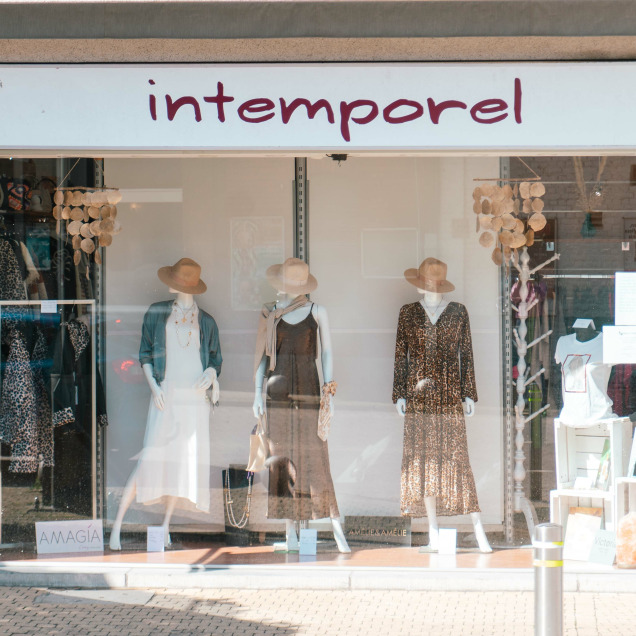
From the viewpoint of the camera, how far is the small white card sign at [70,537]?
601 cm

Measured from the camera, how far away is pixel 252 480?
245 inches

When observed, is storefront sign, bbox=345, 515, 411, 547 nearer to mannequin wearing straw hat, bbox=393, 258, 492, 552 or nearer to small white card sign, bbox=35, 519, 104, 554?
mannequin wearing straw hat, bbox=393, 258, 492, 552

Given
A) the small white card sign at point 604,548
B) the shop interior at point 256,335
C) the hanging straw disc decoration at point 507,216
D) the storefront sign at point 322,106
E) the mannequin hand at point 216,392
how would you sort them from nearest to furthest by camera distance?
the storefront sign at point 322,106
the small white card sign at point 604,548
the hanging straw disc decoration at point 507,216
the shop interior at point 256,335
the mannequin hand at point 216,392

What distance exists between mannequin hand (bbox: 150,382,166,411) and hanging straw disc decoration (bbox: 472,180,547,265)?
2.19 metres

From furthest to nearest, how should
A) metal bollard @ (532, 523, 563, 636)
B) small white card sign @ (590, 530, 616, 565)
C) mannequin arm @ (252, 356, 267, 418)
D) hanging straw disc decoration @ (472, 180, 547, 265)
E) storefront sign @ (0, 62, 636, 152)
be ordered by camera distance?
mannequin arm @ (252, 356, 267, 418) < hanging straw disc decoration @ (472, 180, 547, 265) < small white card sign @ (590, 530, 616, 565) < storefront sign @ (0, 62, 636, 152) < metal bollard @ (532, 523, 563, 636)

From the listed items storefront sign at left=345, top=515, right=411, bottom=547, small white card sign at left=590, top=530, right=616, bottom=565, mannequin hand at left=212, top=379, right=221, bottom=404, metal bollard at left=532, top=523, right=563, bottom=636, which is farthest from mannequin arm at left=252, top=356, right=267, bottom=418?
metal bollard at left=532, top=523, right=563, bottom=636

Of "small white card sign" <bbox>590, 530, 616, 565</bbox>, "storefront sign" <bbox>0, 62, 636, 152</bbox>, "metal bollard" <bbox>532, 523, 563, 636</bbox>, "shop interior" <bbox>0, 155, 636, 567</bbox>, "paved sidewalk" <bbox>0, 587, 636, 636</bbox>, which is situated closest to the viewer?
"metal bollard" <bbox>532, 523, 563, 636</bbox>

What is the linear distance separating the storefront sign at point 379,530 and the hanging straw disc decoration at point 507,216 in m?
1.73

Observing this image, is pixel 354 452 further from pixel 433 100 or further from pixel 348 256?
pixel 433 100

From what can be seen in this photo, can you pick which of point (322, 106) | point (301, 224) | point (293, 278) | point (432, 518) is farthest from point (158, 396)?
A: point (322, 106)

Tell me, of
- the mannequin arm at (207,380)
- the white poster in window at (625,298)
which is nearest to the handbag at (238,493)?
the mannequin arm at (207,380)

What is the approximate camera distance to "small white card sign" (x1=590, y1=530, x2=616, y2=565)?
5.67m

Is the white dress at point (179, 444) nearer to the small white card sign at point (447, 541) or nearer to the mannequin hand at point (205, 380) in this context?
the mannequin hand at point (205, 380)

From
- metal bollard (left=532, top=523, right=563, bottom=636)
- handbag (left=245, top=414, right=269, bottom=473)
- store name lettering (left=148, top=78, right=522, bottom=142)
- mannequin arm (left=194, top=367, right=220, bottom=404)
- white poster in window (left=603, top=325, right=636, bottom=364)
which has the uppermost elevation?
store name lettering (left=148, top=78, right=522, bottom=142)
